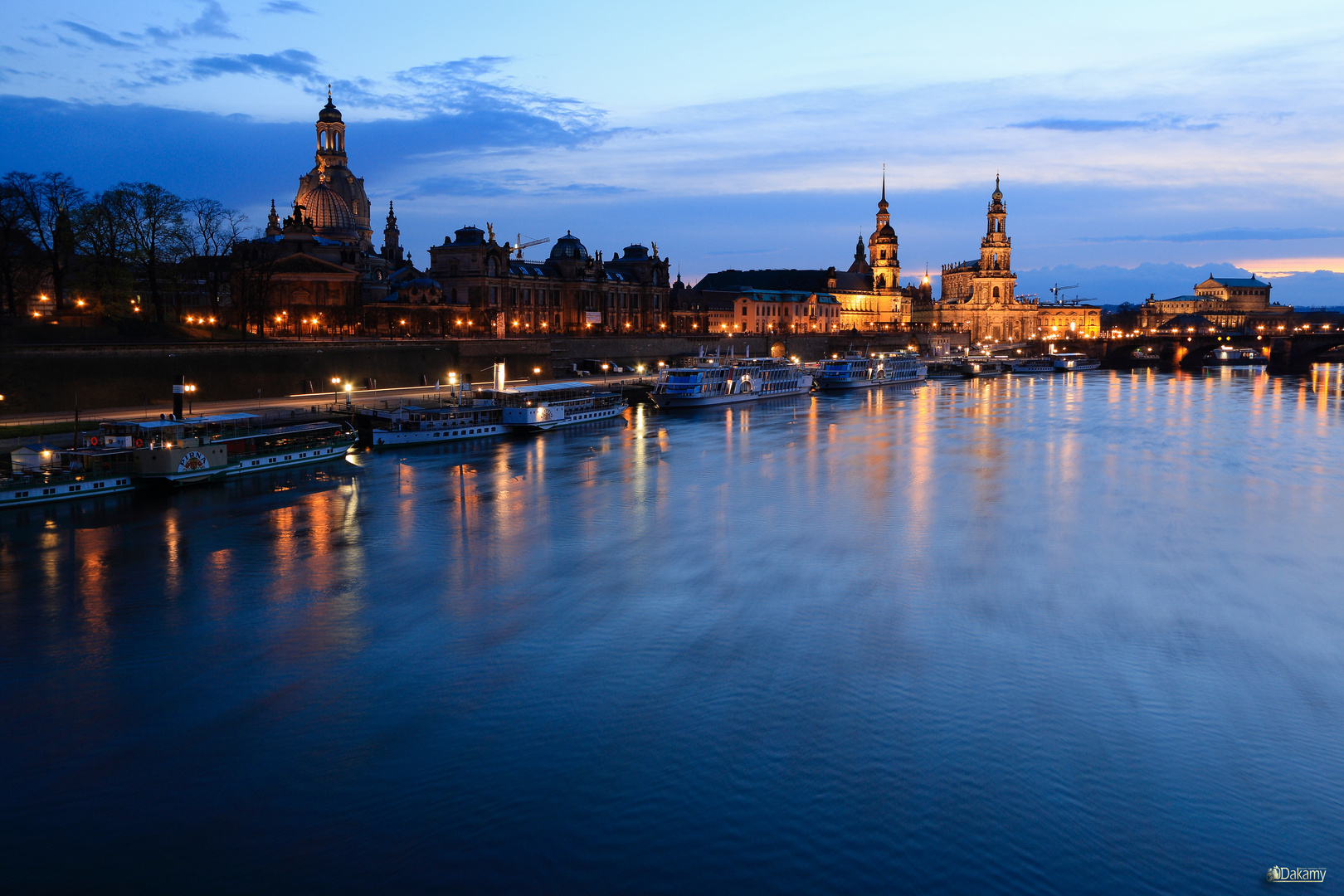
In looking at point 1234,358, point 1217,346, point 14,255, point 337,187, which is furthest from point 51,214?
point 1234,358

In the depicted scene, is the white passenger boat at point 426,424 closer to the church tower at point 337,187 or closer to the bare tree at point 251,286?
the bare tree at point 251,286

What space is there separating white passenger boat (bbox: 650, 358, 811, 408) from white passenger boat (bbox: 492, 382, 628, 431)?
270 inches

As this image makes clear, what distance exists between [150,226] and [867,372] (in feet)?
241

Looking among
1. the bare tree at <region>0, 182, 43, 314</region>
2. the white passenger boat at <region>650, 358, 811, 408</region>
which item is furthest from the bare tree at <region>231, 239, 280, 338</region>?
the white passenger boat at <region>650, 358, 811, 408</region>

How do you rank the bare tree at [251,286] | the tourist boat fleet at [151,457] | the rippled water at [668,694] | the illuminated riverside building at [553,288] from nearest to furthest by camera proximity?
the rippled water at [668,694], the tourist boat fleet at [151,457], the bare tree at [251,286], the illuminated riverside building at [553,288]

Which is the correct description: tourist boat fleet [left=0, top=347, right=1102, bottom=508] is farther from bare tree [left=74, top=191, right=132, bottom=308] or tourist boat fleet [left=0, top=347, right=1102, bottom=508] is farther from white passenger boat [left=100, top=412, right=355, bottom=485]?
bare tree [left=74, top=191, right=132, bottom=308]

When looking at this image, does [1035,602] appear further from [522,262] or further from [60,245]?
[522,262]

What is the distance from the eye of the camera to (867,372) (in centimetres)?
10938

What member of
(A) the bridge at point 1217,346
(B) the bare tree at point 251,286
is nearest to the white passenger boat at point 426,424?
(B) the bare tree at point 251,286

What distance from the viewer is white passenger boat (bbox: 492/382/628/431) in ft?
194

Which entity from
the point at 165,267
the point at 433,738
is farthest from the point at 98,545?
the point at 165,267

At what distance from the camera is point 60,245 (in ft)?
197

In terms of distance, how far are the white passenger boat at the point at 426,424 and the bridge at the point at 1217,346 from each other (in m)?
114

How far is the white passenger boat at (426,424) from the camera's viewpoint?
5253cm
